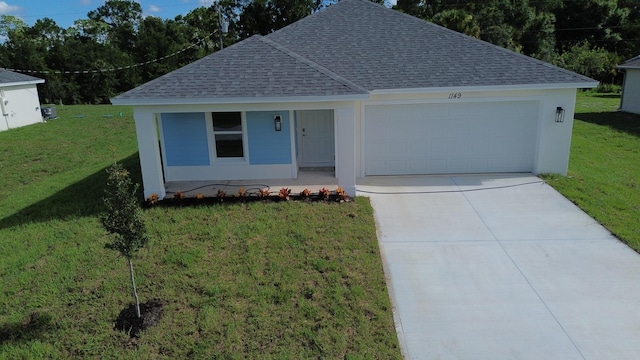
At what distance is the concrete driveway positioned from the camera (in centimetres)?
530

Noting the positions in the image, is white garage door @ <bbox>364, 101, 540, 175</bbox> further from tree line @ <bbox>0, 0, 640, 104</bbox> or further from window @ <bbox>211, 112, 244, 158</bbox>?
tree line @ <bbox>0, 0, 640, 104</bbox>

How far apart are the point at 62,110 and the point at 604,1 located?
1769 inches

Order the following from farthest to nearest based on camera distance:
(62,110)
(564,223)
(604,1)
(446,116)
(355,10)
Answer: (604,1)
(62,110)
(355,10)
(446,116)
(564,223)

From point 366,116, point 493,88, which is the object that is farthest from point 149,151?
point 493,88

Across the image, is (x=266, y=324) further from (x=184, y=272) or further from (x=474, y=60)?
(x=474, y=60)

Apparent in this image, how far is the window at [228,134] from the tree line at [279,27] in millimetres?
25987

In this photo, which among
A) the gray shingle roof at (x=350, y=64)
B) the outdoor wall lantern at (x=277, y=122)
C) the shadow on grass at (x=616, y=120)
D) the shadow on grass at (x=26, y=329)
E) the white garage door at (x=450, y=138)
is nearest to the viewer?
the shadow on grass at (x=26, y=329)

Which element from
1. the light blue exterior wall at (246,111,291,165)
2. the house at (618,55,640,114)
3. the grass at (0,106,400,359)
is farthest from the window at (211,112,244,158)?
the house at (618,55,640,114)

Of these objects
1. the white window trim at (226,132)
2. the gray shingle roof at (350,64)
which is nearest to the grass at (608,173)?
the gray shingle roof at (350,64)

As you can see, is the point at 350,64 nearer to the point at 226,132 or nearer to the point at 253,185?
the point at 226,132

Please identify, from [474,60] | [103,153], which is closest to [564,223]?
[474,60]

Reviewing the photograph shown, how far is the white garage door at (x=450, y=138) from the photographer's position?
11.5 m

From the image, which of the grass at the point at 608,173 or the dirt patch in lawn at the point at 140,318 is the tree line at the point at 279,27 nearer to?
the grass at the point at 608,173

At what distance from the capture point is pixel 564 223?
8641 millimetres
